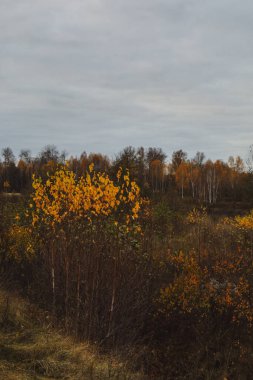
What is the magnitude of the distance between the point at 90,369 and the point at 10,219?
774 centimetres

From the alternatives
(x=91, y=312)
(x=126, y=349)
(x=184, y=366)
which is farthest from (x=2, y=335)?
(x=184, y=366)

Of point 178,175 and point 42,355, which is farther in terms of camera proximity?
point 178,175

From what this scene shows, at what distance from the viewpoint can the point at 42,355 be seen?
538cm

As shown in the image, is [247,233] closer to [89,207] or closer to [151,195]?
[151,195]

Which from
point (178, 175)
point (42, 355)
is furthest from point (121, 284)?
point (178, 175)

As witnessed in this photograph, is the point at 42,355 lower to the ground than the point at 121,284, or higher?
lower

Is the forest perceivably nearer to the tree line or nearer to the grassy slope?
the grassy slope

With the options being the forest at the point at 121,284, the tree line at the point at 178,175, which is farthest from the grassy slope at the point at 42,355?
the tree line at the point at 178,175

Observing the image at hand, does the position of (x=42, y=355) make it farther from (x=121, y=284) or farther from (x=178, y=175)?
(x=178, y=175)

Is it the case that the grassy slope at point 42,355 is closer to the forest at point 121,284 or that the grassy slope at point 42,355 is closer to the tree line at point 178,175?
the forest at point 121,284

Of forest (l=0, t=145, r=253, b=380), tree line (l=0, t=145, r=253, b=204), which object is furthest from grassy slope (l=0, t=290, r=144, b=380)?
tree line (l=0, t=145, r=253, b=204)

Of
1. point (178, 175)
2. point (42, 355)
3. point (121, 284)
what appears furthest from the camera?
point (178, 175)

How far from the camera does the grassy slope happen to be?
4.89 meters

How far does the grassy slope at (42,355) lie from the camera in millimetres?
4892
